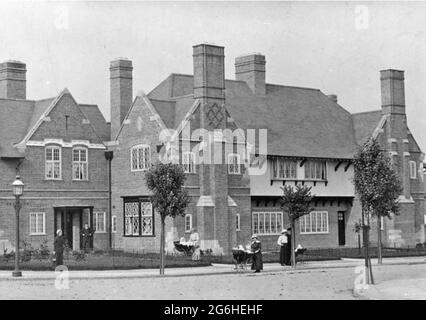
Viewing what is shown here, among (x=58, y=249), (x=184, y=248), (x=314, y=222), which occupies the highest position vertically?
(x=314, y=222)

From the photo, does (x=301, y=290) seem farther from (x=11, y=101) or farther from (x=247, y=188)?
(x=11, y=101)

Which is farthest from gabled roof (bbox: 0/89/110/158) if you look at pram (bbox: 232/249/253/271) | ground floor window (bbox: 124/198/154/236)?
pram (bbox: 232/249/253/271)

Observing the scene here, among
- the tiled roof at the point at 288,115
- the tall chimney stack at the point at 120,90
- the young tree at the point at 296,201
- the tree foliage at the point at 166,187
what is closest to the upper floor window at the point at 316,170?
the tiled roof at the point at 288,115

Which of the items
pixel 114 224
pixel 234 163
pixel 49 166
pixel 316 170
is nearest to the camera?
pixel 49 166

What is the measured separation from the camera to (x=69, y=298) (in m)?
23.1

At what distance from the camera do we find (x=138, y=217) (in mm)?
47500

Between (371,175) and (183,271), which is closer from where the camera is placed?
(371,175)

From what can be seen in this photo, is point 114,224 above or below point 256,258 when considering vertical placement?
above

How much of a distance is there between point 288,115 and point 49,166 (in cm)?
1569

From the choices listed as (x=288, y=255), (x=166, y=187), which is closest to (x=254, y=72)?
(x=288, y=255)

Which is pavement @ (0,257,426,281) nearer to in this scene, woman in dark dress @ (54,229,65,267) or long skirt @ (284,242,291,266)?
long skirt @ (284,242,291,266)

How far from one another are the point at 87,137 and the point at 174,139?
597 cm

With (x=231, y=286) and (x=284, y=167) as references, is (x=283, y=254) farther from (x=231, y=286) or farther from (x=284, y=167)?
(x=284, y=167)
